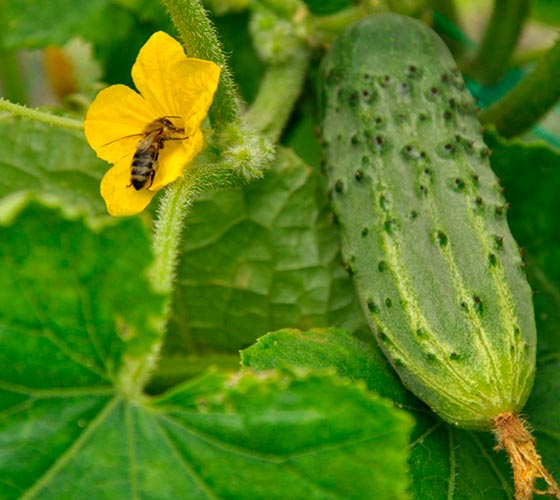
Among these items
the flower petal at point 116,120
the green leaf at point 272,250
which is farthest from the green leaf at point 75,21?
the flower petal at point 116,120

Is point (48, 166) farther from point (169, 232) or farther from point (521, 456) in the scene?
point (521, 456)

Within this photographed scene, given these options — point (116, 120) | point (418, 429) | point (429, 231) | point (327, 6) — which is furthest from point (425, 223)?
point (327, 6)

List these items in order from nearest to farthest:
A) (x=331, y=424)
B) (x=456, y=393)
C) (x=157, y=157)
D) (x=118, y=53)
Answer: (x=331, y=424)
(x=456, y=393)
(x=157, y=157)
(x=118, y=53)

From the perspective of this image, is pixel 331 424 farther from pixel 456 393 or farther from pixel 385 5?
pixel 385 5

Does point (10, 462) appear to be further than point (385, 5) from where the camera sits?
No

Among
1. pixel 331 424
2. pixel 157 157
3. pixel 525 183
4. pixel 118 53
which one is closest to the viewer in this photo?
pixel 331 424

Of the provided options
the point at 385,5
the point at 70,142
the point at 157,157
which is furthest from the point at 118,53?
the point at 157,157

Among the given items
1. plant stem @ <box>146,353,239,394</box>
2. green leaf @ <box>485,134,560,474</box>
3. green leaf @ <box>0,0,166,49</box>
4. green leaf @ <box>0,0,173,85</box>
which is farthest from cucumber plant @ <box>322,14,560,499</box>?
green leaf @ <box>0,0,166,49</box>
